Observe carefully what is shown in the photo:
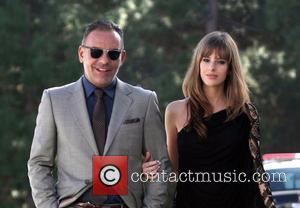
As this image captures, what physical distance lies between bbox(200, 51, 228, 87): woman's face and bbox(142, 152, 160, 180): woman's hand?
635mm

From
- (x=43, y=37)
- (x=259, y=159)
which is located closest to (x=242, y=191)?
(x=259, y=159)

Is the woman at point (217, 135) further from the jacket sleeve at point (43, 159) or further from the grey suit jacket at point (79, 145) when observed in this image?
the jacket sleeve at point (43, 159)

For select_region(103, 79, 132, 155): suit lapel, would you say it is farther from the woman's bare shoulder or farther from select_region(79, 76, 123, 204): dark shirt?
the woman's bare shoulder

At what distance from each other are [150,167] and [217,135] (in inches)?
20.9

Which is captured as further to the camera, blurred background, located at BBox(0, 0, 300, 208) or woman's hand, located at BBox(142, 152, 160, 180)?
blurred background, located at BBox(0, 0, 300, 208)

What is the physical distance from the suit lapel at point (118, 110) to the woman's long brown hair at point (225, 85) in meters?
0.52

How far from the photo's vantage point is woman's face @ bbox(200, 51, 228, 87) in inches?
191

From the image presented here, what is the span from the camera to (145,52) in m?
20.4


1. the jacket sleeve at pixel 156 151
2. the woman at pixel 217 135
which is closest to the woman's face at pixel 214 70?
the woman at pixel 217 135

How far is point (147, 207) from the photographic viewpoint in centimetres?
449

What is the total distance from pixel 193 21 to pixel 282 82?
2687mm

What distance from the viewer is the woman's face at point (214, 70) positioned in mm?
4863

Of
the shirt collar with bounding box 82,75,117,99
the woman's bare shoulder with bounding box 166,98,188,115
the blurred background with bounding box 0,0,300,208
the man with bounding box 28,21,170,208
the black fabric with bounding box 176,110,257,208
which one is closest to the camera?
the man with bounding box 28,21,170,208

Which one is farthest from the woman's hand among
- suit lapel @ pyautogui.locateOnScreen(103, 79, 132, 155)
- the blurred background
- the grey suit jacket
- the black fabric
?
the blurred background
